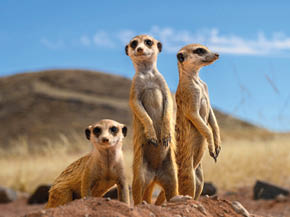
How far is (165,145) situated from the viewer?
336 centimetres

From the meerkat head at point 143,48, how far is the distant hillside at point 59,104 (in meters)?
13.9

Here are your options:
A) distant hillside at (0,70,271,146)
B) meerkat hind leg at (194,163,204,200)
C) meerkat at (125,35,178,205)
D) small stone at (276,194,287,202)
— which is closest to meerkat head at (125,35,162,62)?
meerkat at (125,35,178,205)

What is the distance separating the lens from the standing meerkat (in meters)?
3.45

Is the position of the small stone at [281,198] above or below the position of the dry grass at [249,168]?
below

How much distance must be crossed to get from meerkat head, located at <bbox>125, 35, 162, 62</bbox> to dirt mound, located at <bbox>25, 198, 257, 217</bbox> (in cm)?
119

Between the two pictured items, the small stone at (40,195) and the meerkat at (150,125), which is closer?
the meerkat at (150,125)

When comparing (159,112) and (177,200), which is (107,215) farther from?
(159,112)

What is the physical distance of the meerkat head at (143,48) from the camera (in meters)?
3.42

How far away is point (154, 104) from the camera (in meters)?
3.45

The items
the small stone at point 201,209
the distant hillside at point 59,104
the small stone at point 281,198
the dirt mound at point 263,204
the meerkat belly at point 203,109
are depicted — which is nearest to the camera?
the small stone at point 201,209

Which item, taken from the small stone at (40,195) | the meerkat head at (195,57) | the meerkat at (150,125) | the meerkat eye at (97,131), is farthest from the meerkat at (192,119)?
the small stone at (40,195)

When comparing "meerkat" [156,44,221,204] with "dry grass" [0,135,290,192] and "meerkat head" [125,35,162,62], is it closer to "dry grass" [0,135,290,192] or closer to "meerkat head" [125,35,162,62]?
"meerkat head" [125,35,162,62]

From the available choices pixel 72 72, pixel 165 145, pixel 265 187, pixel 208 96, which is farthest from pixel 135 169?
pixel 72 72

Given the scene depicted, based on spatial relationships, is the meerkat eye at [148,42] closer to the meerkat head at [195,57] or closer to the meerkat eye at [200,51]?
the meerkat head at [195,57]
